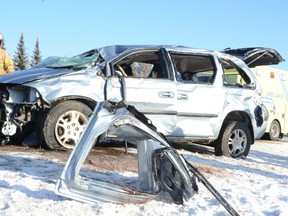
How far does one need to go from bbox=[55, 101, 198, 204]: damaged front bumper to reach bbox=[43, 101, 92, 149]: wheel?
1.95m

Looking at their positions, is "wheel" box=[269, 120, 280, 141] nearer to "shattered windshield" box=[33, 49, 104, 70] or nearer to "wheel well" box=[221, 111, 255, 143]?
"wheel well" box=[221, 111, 255, 143]

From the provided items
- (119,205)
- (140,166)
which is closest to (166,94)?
(140,166)

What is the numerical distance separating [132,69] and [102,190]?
346cm

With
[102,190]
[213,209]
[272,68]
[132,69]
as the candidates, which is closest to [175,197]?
[213,209]

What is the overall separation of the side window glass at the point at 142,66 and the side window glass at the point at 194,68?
0.92 ft

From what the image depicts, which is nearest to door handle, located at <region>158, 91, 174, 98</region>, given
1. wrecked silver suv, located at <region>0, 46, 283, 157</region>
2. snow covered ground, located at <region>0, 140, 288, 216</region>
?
wrecked silver suv, located at <region>0, 46, 283, 157</region>

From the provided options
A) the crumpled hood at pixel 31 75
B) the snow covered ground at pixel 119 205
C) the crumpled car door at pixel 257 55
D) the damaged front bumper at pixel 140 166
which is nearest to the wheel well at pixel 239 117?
the crumpled car door at pixel 257 55

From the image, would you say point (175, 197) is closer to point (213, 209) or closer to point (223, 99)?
point (213, 209)

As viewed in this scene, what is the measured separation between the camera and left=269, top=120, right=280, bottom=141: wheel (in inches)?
615

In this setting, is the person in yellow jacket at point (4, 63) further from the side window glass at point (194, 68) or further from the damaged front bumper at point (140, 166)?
the damaged front bumper at point (140, 166)

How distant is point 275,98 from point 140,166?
483 inches

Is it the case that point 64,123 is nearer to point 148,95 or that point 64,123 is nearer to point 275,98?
point 148,95

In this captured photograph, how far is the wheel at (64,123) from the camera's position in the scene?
5.89 m

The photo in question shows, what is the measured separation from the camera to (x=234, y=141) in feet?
24.8
